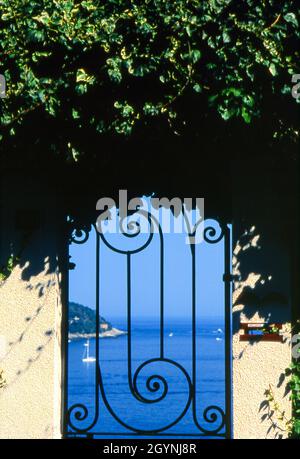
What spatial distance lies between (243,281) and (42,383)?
1.58 metres

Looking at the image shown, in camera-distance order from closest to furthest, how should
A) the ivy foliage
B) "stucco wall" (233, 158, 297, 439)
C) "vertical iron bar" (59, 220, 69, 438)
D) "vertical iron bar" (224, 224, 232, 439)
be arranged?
the ivy foliage, "stucco wall" (233, 158, 297, 439), "vertical iron bar" (224, 224, 232, 439), "vertical iron bar" (59, 220, 69, 438)

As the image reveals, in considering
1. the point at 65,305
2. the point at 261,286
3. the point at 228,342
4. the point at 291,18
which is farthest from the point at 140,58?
the point at 228,342

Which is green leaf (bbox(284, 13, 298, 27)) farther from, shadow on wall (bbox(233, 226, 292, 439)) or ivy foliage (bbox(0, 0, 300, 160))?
shadow on wall (bbox(233, 226, 292, 439))

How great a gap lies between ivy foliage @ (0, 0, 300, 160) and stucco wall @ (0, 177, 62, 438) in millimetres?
749

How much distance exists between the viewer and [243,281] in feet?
17.9

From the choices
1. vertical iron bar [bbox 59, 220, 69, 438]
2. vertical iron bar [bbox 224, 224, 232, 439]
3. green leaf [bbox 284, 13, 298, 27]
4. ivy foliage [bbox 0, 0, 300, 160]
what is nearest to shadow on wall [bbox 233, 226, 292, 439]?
vertical iron bar [bbox 224, 224, 232, 439]

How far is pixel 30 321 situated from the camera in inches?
217

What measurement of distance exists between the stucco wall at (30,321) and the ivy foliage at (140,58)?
2.46ft

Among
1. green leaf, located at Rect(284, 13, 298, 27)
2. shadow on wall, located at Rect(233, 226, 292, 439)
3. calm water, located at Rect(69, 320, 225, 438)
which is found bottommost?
calm water, located at Rect(69, 320, 225, 438)

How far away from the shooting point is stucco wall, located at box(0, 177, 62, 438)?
5.44 metres

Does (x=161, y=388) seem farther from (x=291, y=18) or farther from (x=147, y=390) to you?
(x=291, y=18)

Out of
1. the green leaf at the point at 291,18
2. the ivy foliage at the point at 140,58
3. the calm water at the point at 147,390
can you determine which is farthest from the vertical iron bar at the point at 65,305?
the green leaf at the point at 291,18
